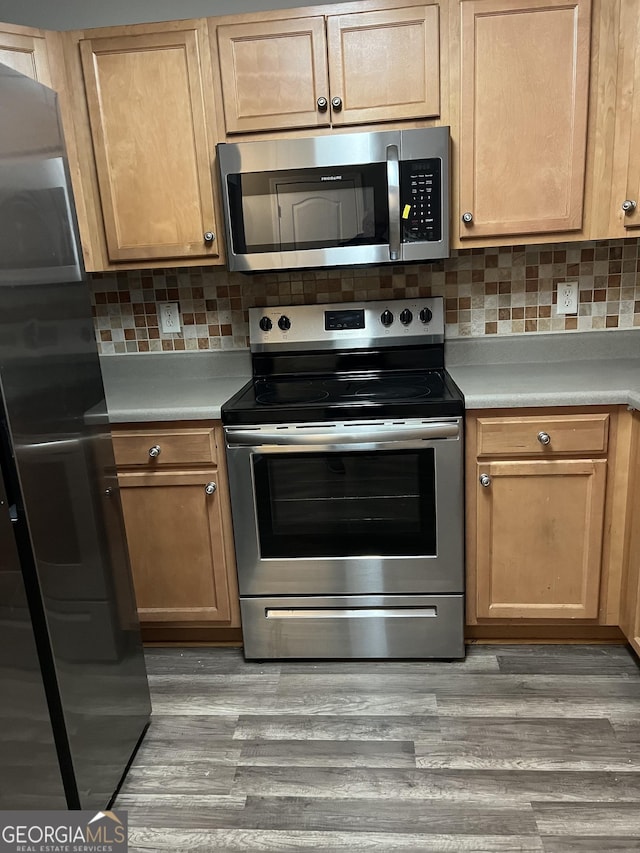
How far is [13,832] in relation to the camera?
46.9 inches

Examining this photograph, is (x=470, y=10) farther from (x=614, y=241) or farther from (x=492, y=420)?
(x=492, y=420)

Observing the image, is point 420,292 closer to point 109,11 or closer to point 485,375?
point 485,375

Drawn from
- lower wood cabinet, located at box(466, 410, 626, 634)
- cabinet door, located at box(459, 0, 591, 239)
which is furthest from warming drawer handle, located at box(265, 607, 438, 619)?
cabinet door, located at box(459, 0, 591, 239)

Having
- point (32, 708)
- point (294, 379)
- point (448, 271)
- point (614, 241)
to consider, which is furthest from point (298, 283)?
point (32, 708)

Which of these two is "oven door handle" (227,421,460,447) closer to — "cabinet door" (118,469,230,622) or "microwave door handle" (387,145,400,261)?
"cabinet door" (118,469,230,622)

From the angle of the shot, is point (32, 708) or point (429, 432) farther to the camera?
point (429, 432)

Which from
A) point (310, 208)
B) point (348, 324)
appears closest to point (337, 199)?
point (310, 208)

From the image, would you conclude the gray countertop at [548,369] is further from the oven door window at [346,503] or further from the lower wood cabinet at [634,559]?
the oven door window at [346,503]

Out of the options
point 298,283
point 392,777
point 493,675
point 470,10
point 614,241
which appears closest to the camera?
point 392,777

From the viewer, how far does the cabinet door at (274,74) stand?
1.89 m

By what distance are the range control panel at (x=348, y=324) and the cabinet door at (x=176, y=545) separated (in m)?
0.65

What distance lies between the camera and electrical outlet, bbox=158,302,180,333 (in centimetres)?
244

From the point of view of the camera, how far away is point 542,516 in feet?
6.38

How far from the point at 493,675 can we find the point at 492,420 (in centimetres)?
84
